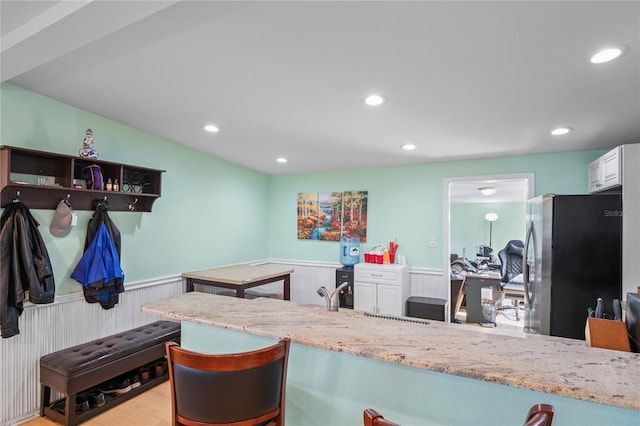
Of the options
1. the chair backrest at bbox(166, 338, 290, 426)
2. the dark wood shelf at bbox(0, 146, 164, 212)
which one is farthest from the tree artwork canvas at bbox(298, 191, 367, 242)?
the chair backrest at bbox(166, 338, 290, 426)

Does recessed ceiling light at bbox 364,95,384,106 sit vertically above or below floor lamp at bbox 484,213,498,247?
above

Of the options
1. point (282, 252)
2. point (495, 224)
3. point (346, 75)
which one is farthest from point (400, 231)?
point (495, 224)

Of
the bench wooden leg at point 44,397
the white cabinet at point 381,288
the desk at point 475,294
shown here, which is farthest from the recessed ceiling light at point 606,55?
the bench wooden leg at point 44,397

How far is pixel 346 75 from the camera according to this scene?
6.78 ft

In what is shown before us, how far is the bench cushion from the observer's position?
2.44 meters

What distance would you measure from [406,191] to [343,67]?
2.71 metres

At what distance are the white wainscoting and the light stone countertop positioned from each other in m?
1.72

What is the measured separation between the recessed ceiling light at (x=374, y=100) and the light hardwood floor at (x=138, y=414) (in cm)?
282

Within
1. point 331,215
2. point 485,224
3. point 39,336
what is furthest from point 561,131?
point 485,224

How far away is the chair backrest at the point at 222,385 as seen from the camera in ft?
3.43

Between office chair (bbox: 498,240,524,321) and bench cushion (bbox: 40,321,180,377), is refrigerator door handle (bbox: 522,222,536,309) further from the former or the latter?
bench cushion (bbox: 40,321,180,377)

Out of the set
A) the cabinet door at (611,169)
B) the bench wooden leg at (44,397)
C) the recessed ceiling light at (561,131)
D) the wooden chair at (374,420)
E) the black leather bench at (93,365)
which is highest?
the recessed ceiling light at (561,131)

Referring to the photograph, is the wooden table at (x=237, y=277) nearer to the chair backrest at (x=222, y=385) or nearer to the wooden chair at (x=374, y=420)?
the chair backrest at (x=222, y=385)

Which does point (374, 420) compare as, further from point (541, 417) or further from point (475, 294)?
point (475, 294)
